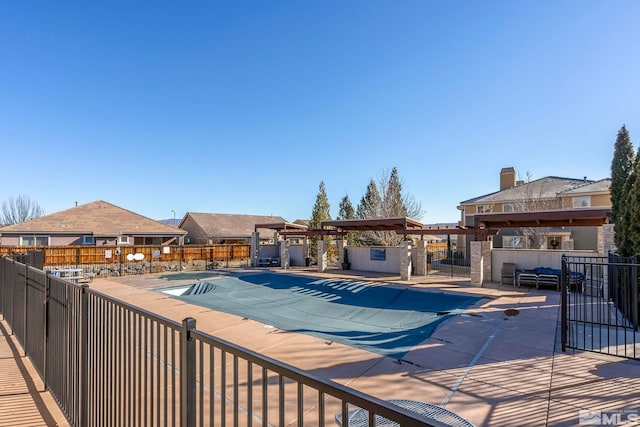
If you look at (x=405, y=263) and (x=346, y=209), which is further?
(x=346, y=209)

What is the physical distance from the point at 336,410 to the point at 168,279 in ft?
48.7

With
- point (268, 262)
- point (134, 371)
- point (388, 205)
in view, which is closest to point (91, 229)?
point (268, 262)

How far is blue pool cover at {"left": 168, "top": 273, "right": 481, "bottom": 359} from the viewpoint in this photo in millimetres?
7055

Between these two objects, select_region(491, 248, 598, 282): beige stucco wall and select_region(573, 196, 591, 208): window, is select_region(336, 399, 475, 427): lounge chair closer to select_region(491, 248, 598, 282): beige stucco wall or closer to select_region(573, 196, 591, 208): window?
select_region(491, 248, 598, 282): beige stucco wall

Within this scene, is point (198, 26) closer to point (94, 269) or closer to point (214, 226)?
point (94, 269)

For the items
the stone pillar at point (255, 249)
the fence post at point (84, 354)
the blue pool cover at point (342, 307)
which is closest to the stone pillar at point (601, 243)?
the blue pool cover at point (342, 307)

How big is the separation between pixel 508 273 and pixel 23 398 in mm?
15137

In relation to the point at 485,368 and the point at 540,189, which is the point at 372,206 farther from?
the point at 485,368

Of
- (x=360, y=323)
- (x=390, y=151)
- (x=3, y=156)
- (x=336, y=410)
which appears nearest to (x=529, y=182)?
(x=390, y=151)

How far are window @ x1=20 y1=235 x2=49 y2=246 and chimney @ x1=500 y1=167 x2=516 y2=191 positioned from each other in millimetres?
38649

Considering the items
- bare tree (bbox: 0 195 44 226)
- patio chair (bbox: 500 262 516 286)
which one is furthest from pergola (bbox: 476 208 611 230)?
bare tree (bbox: 0 195 44 226)

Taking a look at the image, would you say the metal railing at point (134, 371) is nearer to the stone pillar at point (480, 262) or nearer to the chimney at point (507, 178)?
the stone pillar at point (480, 262)

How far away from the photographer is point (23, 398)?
3771 millimetres

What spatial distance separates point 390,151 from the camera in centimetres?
2725
